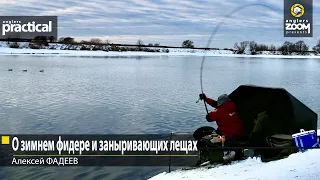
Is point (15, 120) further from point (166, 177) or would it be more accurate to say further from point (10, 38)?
point (10, 38)

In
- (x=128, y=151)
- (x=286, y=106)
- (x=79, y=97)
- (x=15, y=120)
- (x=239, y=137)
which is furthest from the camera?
(x=79, y=97)

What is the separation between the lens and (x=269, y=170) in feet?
16.2

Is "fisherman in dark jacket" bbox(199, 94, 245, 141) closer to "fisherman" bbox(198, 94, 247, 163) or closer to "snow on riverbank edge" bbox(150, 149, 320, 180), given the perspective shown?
"fisherman" bbox(198, 94, 247, 163)

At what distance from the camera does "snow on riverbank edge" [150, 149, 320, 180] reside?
457 centimetres

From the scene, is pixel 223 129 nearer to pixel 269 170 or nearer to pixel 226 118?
pixel 226 118

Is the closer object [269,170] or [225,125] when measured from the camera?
[269,170]

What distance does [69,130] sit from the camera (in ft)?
37.2

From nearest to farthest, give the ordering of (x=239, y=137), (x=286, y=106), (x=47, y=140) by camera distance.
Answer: (x=286, y=106) < (x=239, y=137) < (x=47, y=140)

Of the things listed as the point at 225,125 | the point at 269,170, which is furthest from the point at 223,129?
the point at 269,170

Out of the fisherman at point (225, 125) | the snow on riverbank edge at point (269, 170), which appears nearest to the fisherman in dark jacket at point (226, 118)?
the fisherman at point (225, 125)

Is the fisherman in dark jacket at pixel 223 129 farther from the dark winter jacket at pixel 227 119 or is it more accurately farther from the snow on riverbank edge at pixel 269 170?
the snow on riverbank edge at pixel 269 170

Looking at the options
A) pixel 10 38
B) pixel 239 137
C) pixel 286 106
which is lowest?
pixel 239 137

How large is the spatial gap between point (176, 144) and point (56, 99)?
10.9m

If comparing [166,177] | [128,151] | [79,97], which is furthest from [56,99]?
[166,177]
